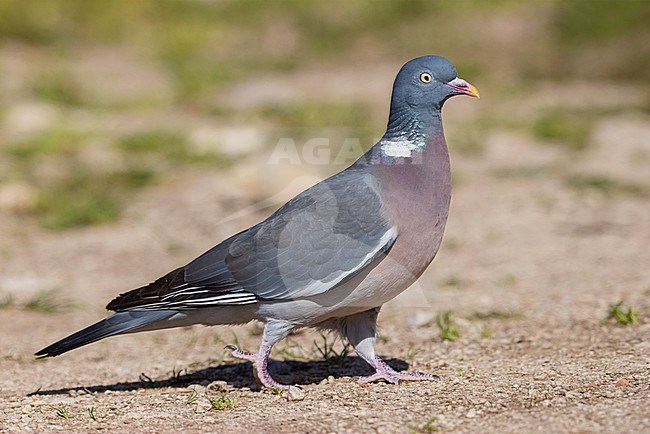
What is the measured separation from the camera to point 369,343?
4266 mm

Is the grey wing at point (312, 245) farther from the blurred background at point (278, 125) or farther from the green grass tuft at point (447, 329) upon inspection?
the blurred background at point (278, 125)

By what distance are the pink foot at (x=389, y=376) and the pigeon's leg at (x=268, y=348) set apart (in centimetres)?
40

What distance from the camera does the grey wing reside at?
389 cm

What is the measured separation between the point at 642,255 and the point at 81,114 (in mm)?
6971

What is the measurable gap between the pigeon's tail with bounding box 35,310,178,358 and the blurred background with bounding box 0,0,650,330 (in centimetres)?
207

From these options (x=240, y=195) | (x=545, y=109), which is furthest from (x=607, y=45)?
(x=240, y=195)

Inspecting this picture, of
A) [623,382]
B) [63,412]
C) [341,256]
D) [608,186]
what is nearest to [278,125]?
[608,186]

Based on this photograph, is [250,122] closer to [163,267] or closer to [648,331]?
[163,267]

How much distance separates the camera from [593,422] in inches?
134

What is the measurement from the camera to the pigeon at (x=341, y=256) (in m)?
3.92

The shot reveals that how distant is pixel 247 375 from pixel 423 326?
126 centimetres

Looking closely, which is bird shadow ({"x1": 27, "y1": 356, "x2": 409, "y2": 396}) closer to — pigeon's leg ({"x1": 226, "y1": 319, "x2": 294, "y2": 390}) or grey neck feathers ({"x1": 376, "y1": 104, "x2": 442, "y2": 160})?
pigeon's leg ({"x1": 226, "y1": 319, "x2": 294, "y2": 390})

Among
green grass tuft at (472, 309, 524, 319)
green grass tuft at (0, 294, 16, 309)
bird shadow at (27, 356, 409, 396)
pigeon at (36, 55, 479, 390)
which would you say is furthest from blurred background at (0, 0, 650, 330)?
pigeon at (36, 55, 479, 390)

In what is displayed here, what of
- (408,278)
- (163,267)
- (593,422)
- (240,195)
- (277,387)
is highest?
(240,195)
